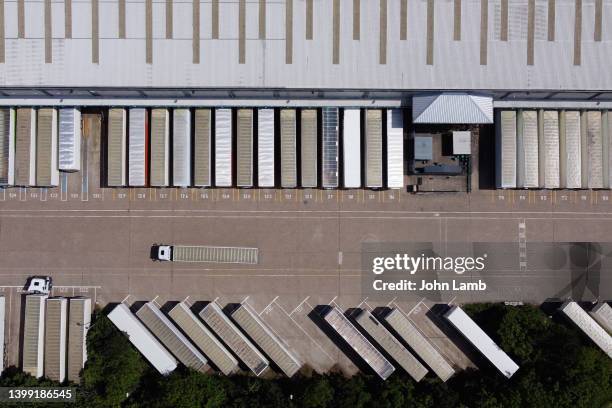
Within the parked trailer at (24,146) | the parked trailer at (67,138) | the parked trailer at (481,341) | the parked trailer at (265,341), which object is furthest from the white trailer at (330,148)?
the parked trailer at (24,146)

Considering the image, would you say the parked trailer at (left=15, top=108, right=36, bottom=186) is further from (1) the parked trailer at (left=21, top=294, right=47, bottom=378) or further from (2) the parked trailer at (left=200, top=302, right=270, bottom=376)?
(2) the parked trailer at (left=200, top=302, right=270, bottom=376)

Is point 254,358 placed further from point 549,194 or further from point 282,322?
point 549,194

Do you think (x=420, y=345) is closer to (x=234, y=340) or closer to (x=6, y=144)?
(x=234, y=340)

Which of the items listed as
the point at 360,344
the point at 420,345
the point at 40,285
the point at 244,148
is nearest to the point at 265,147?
the point at 244,148

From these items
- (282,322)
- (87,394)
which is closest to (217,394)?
(282,322)

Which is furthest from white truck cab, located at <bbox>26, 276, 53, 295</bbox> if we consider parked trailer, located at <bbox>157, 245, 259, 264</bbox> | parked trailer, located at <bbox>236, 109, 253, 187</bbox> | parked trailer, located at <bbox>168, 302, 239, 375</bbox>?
parked trailer, located at <bbox>236, 109, 253, 187</bbox>
